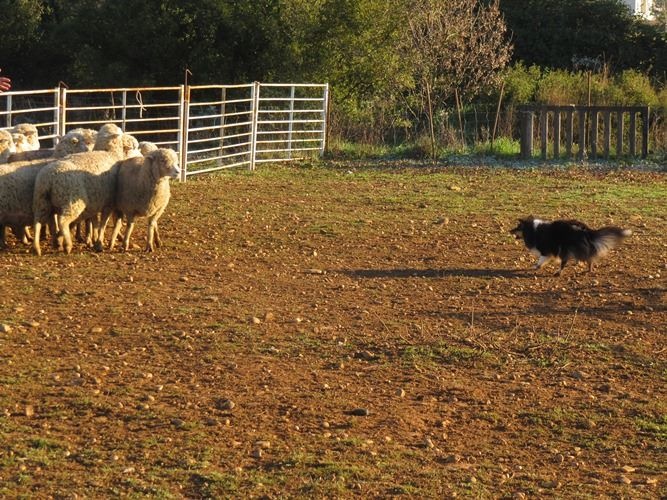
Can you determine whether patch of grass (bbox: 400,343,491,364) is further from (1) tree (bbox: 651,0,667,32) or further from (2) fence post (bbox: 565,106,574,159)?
(1) tree (bbox: 651,0,667,32)

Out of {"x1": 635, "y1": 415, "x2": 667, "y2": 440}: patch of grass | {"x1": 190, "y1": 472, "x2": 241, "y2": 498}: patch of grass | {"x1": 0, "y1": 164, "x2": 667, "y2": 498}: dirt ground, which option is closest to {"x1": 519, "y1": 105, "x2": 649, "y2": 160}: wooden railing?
{"x1": 0, "y1": 164, "x2": 667, "y2": 498}: dirt ground

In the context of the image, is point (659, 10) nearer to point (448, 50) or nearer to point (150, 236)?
point (448, 50)

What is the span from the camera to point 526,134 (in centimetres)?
2367

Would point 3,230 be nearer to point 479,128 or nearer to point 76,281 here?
point 76,281

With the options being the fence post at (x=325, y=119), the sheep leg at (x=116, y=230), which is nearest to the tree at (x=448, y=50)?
the fence post at (x=325, y=119)

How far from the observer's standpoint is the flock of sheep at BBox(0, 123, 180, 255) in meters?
12.5

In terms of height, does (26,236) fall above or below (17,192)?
below

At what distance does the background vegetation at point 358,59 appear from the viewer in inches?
1047

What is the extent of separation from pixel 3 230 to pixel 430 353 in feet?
19.0

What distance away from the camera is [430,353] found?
9.12 m

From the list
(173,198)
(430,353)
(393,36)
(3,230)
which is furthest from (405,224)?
(393,36)

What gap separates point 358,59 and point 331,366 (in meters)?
18.8

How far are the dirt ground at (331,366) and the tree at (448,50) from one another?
13027mm

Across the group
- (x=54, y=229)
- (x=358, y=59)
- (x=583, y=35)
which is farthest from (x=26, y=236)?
(x=583, y=35)
